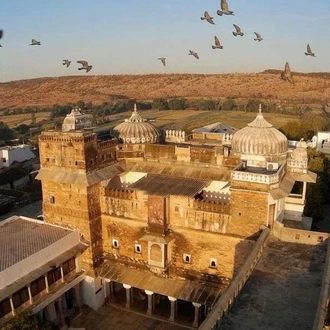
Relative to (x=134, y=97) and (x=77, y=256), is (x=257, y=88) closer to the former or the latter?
(x=134, y=97)

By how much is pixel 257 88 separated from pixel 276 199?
96.7 m

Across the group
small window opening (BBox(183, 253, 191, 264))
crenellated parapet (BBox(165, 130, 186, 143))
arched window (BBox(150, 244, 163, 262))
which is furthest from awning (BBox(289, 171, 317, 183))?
crenellated parapet (BBox(165, 130, 186, 143))

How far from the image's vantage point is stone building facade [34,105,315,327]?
19797 millimetres

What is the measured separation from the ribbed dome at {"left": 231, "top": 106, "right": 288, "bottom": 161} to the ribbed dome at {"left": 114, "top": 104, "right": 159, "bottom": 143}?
18.0 ft

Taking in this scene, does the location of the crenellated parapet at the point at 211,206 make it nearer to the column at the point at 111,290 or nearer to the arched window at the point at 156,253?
the arched window at the point at 156,253

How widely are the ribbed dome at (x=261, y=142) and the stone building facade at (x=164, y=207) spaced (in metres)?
0.05

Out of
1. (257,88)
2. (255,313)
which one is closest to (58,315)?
(255,313)

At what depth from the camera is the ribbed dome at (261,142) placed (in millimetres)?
21359

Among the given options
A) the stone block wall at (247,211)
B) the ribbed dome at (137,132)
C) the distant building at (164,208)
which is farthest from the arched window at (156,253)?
the ribbed dome at (137,132)

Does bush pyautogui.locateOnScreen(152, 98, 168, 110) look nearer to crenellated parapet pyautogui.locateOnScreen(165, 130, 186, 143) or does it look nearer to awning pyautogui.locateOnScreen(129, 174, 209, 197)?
crenellated parapet pyautogui.locateOnScreen(165, 130, 186, 143)

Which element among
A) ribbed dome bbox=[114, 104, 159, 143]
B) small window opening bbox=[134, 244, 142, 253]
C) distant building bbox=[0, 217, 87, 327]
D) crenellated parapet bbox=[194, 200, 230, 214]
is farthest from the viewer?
ribbed dome bbox=[114, 104, 159, 143]

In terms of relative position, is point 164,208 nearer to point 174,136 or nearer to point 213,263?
point 213,263

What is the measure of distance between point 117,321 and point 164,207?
23.1 ft

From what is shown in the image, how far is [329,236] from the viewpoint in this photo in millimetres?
17234
